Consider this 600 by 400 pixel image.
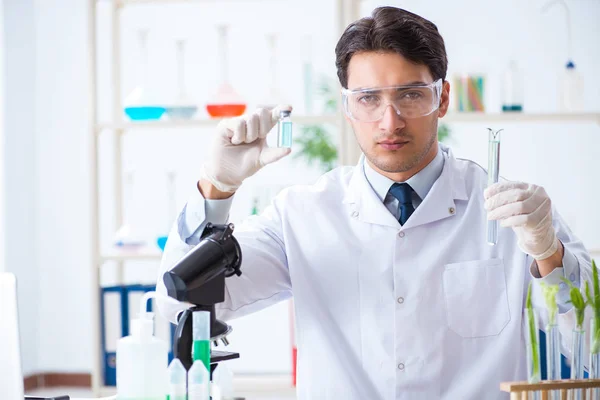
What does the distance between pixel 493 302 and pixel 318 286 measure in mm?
373

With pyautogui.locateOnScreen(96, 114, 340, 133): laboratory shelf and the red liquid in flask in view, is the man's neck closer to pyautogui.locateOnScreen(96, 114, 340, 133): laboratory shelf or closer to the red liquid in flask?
pyautogui.locateOnScreen(96, 114, 340, 133): laboratory shelf

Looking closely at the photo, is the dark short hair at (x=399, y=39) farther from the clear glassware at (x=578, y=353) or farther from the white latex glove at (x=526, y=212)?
the clear glassware at (x=578, y=353)

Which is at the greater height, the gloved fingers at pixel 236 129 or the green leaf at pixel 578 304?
the gloved fingers at pixel 236 129

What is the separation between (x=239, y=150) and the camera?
5.16 ft

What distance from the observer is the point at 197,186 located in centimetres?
160

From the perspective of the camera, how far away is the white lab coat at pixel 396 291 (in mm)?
1639

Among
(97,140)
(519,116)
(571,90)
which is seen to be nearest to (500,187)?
(519,116)

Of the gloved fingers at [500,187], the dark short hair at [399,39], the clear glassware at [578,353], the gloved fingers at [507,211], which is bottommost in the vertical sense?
the clear glassware at [578,353]

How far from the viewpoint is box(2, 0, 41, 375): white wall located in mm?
3906

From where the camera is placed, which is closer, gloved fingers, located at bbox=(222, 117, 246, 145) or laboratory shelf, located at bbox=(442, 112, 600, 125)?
gloved fingers, located at bbox=(222, 117, 246, 145)

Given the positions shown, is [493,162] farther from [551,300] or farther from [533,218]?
[551,300]

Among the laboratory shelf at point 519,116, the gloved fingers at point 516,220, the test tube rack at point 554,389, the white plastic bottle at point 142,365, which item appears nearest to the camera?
the test tube rack at point 554,389

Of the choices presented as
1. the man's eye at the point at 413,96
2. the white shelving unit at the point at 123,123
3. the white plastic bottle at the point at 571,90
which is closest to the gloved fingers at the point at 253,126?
the man's eye at the point at 413,96

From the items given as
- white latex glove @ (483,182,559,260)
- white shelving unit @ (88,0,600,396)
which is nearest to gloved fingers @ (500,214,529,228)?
white latex glove @ (483,182,559,260)
